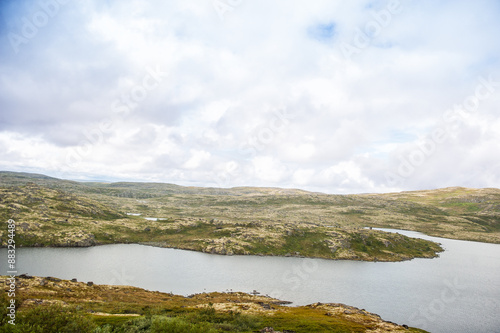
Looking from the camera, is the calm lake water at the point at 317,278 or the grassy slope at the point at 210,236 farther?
the grassy slope at the point at 210,236

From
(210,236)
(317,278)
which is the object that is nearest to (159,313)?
(317,278)

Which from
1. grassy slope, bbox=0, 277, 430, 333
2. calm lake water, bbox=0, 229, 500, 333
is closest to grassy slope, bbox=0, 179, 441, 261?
calm lake water, bbox=0, 229, 500, 333

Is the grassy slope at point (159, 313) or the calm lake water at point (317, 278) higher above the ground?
the grassy slope at point (159, 313)

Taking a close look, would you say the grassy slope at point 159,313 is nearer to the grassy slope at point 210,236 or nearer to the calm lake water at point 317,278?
the calm lake water at point 317,278

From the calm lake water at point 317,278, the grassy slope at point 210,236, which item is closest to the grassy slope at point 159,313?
the calm lake water at point 317,278

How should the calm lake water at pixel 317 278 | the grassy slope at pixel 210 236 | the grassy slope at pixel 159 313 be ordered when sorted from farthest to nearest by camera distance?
1. the grassy slope at pixel 210 236
2. the calm lake water at pixel 317 278
3. the grassy slope at pixel 159 313

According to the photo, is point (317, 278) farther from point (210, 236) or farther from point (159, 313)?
point (210, 236)

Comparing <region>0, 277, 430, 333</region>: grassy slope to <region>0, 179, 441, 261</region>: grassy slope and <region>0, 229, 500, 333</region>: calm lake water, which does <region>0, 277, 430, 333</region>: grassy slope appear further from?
<region>0, 179, 441, 261</region>: grassy slope
